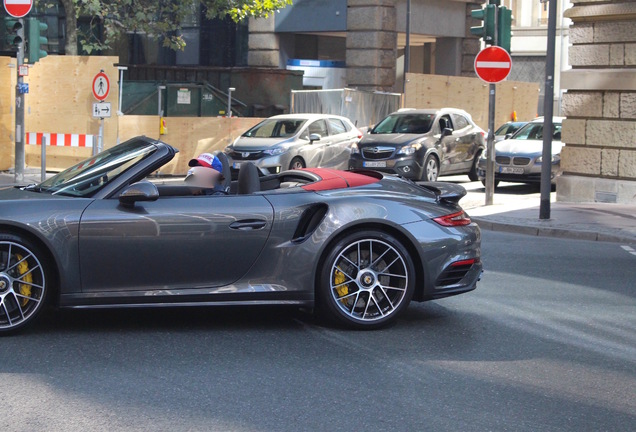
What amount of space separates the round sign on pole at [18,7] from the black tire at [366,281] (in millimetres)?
14165

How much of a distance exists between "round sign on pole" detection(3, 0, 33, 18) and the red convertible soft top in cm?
1334

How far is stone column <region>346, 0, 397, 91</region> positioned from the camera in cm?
3250

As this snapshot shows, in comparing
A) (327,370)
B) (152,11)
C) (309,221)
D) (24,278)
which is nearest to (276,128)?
(152,11)

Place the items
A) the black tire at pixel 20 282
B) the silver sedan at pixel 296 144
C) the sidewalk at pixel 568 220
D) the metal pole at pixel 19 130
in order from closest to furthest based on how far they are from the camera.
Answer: the black tire at pixel 20 282, the sidewalk at pixel 568 220, the metal pole at pixel 19 130, the silver sedan at pixel 296 144

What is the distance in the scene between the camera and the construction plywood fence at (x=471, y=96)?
3042 cm

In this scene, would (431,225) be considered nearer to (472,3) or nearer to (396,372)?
(396,372)

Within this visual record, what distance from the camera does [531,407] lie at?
5.36 metres

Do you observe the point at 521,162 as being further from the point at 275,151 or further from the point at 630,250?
the point at 630,250

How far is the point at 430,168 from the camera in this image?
72.3 feet

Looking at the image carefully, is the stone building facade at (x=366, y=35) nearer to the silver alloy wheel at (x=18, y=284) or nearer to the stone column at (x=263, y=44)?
the stone column at (x=263, y=44)

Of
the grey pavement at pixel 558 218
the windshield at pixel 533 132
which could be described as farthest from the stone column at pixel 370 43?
the grey pavement at pixel 558 218

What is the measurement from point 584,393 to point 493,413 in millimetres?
707

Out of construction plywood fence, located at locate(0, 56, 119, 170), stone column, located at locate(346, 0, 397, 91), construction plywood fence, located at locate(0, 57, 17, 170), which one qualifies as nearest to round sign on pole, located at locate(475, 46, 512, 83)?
construction plywood fence, located at locate(0, 56, 119, 170)

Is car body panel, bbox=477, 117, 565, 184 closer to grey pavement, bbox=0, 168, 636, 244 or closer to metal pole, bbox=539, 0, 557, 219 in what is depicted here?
grey pavement, bbox=0, 168, 636, 244
